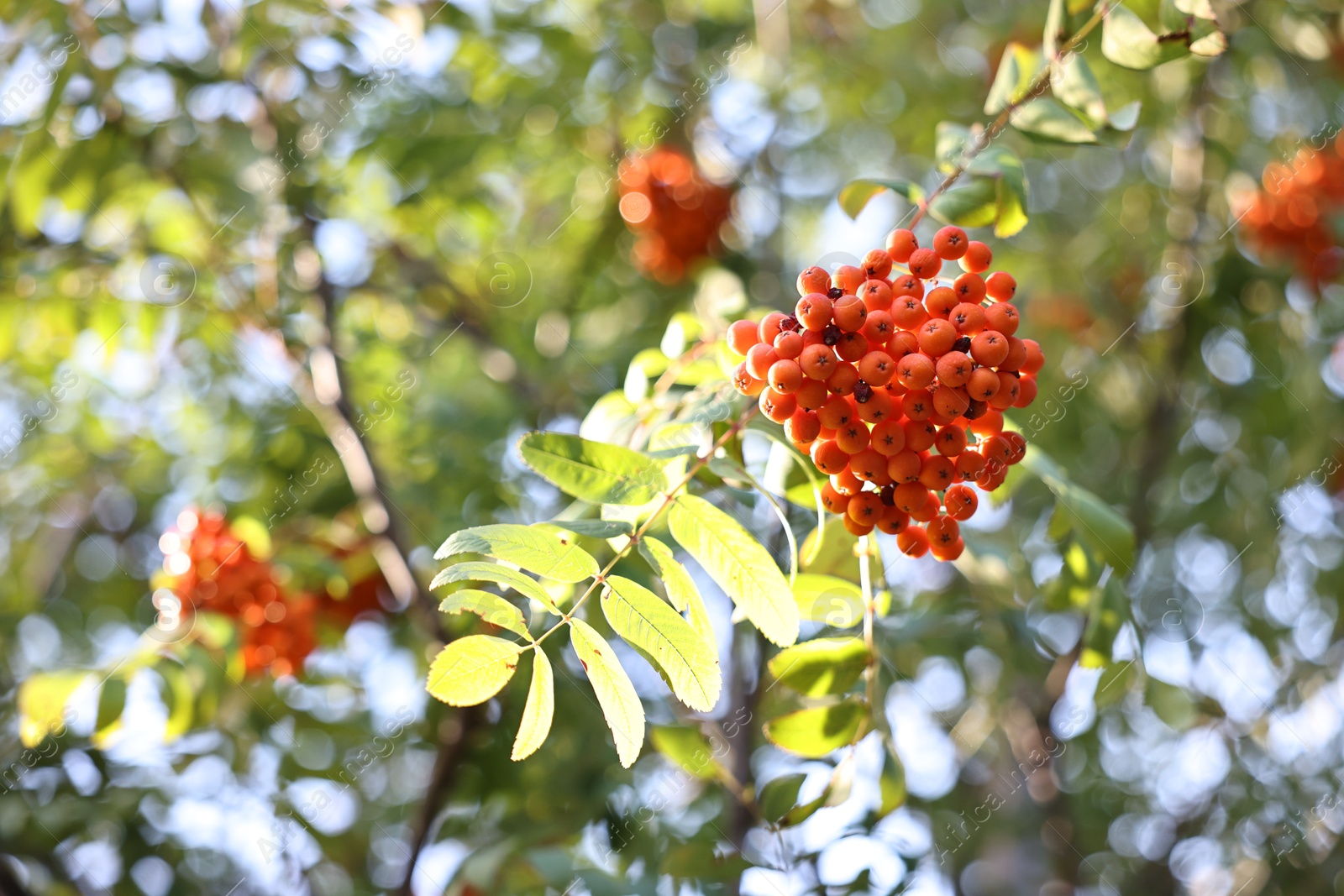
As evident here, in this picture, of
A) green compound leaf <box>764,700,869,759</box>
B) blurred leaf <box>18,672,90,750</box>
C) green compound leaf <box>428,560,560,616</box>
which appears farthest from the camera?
blurred leaf <box>18,672,90,750</box>

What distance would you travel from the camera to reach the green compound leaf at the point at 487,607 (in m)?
1.56

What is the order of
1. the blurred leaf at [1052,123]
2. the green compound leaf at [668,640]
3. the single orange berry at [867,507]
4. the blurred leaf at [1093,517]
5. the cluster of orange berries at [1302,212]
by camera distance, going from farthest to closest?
the cluster of orange berries at [1302,212] < the blurred leaf at [1093,517] < the blurred leaf at [1052,123] < the single orange berry at [867,507] < the green compound leaf at [668,640]

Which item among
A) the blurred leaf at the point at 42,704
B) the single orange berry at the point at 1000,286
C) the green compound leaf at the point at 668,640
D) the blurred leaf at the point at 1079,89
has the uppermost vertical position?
the blurred leaf at the point at 1079,89

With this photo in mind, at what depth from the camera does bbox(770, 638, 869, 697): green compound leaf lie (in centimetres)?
195

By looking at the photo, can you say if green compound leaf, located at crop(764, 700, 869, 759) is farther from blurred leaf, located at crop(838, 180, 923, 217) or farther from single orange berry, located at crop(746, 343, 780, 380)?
blurred leaf, located at crop(838, 180, 923, 217)

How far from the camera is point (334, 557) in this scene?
12.2 ft

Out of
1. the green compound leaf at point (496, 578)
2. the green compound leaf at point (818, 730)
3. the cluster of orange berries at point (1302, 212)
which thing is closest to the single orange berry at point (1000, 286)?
the green compound leaf at point (818, 730)

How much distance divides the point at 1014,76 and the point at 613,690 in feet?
5.03

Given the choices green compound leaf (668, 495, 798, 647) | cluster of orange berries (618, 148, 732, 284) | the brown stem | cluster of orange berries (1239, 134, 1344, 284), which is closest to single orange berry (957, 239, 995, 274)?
green compound leaf (668, 495, 798, 647)

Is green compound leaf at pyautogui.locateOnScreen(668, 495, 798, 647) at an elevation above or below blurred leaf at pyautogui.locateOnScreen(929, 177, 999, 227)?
below

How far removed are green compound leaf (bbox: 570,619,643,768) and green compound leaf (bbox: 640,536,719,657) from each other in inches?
6.0

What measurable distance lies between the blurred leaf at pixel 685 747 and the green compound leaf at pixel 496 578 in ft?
3.39

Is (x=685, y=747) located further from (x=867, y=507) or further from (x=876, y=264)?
(x=876, y=264)

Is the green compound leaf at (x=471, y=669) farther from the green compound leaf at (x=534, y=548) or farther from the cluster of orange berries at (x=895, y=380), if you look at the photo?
the cluster of orange berries at (x=895, y=380)
